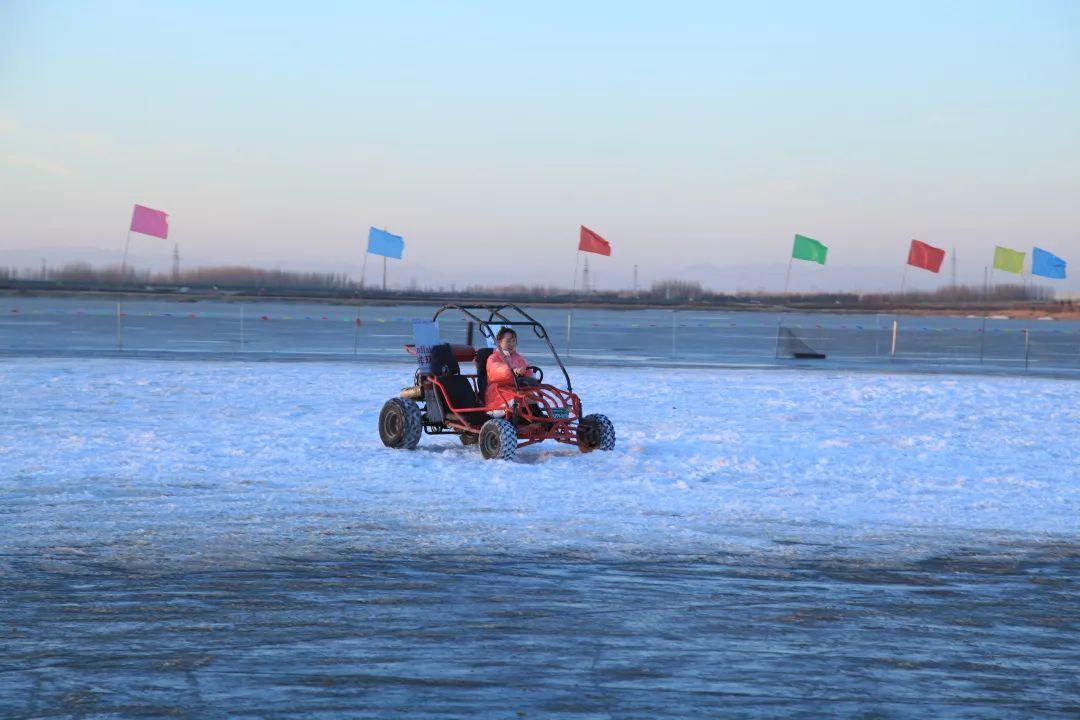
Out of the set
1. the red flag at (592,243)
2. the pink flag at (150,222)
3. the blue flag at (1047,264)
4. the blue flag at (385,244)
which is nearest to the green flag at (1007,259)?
the blue flag at (1047,264)

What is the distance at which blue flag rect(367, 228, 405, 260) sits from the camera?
36.2 m

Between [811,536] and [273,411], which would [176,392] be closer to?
[273,411]

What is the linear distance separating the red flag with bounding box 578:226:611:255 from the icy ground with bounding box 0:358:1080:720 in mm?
24369

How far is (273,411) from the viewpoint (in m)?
17.8

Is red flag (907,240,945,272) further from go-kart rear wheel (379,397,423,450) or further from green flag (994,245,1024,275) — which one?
go-kart rear wheel (379,397,423,450)

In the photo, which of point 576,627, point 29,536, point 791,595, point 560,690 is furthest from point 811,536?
point 29,536

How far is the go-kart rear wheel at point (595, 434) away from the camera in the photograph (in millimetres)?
13766

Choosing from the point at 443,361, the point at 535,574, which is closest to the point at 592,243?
the point at 443,361

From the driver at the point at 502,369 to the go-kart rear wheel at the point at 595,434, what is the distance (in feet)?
2.95

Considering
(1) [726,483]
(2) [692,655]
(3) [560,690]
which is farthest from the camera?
(1) [726,483]

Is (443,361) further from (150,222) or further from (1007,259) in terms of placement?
(1007,259)

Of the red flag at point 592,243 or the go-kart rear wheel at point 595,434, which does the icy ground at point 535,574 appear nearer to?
the go-kart rear wheel at point 595,434

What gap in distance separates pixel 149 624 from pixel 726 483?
22.1ft

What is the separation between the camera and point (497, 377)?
13992 mm
